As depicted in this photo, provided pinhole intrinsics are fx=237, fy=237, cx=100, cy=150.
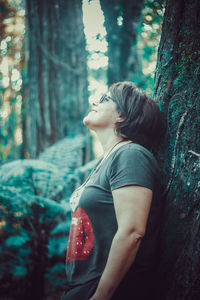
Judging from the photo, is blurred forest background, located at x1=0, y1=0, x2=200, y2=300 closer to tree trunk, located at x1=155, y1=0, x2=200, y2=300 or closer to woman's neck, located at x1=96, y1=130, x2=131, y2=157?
tree trunk, located at x1=155, y1=0, x2=200, y2=300

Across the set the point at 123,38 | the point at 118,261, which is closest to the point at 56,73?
the point at 123,38

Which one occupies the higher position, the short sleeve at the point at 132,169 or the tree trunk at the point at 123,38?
the tree trunk at the point at 123,38

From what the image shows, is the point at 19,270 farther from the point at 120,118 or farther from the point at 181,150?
the point at 181,150

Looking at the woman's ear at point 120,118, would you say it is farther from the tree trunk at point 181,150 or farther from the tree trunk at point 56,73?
the tree trunk at point 56,73

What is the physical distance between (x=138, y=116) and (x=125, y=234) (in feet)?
2.38

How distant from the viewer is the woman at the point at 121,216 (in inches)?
41.7

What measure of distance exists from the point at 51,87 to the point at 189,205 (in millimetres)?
3163

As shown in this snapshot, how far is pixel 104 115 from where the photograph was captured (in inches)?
61.5

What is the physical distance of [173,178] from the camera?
1.32 meters

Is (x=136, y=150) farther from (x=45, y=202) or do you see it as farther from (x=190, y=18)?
(x=45, y=202)

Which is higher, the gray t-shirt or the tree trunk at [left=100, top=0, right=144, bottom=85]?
the tree trunk at [left=100, top=0, right=144, bottom=85]

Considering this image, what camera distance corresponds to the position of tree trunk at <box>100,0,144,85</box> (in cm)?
279

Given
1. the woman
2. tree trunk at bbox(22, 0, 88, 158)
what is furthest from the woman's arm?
tree trunk at bbox(22, 0, 88, 158)

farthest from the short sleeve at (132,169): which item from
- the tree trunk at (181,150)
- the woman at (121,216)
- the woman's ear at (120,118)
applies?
the woman's ear at (120,118)
